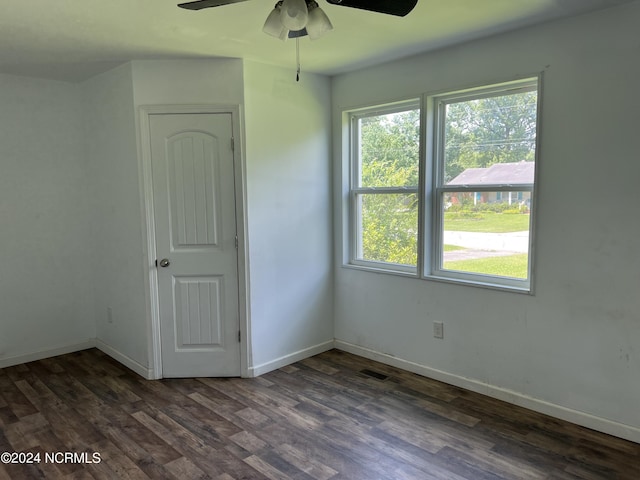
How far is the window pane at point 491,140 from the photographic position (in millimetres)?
2879

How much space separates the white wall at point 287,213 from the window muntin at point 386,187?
0.28 metres

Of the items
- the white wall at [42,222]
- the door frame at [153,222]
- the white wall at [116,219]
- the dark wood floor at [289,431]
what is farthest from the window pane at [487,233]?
the white wall at [42,222]

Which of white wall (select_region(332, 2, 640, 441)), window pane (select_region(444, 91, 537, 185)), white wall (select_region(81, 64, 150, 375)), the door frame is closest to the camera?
white wall (select_region(332, 2, 640, 441))

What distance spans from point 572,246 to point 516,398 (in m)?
1.09

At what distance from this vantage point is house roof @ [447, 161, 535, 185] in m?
2.89

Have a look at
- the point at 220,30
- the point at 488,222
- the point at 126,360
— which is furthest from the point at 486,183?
the point at 126,360

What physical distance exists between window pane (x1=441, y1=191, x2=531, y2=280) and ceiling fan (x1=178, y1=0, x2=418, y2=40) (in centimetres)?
163

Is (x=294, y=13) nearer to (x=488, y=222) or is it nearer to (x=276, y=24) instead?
(x=276, y=24)

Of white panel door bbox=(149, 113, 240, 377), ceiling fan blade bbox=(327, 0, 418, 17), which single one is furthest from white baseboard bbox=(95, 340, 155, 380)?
ceiling fan blade bbox=(327, 0, 418, 17)

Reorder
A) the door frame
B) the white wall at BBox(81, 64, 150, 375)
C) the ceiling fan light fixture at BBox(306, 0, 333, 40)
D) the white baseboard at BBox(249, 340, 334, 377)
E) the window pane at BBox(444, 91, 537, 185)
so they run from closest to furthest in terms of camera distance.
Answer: the ceiling fan light fixture at BBox(306, 0, 333, 40) → the window pane at BBox(444, 91, 537, 185) → the door frame → the white wall at BBox(81, 64, 150, 375) → the white baseboard at BBox(249, 340, 334, 377)

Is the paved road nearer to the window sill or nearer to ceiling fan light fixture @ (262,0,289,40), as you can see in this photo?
the window sill

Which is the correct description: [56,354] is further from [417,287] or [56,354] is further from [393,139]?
[393,139]

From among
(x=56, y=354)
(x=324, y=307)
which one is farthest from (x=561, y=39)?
(x=56, y=354)

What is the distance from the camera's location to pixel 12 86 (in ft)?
11.9
